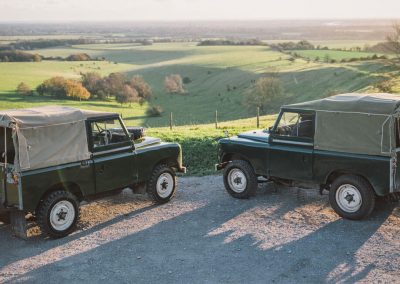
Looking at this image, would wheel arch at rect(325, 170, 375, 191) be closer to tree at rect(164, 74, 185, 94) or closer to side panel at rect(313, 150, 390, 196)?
side panel at rect(313, 150, 390, 196)

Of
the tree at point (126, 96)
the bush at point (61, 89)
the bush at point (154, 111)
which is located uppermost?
the bush at point (61, 89)

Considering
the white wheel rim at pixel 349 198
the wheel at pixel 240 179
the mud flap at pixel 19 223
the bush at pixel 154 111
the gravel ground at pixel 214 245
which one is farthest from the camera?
the bush at pixel 154 111

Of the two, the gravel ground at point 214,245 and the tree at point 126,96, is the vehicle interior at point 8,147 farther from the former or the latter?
the tree at point 126,96

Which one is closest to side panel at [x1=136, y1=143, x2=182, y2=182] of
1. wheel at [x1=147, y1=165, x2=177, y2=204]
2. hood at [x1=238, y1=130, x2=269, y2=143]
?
wheel at [x1=147, y1=165, x2=177, y2=204]

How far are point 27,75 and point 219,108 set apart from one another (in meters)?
35.3

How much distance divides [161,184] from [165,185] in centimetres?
13

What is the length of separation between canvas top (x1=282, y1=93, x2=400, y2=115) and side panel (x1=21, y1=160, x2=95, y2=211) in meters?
4.50

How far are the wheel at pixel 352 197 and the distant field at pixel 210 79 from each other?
43479 millimetres

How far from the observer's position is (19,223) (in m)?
9.56

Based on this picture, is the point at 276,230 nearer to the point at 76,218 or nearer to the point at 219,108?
the point at 76,218

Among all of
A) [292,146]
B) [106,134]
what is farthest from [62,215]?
[292,146]

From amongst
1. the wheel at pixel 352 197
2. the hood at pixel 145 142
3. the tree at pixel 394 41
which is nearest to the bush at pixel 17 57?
the tree at pixel 394 41

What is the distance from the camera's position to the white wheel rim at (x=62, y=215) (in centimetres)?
970

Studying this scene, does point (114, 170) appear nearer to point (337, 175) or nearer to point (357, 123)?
point (337, 175)
